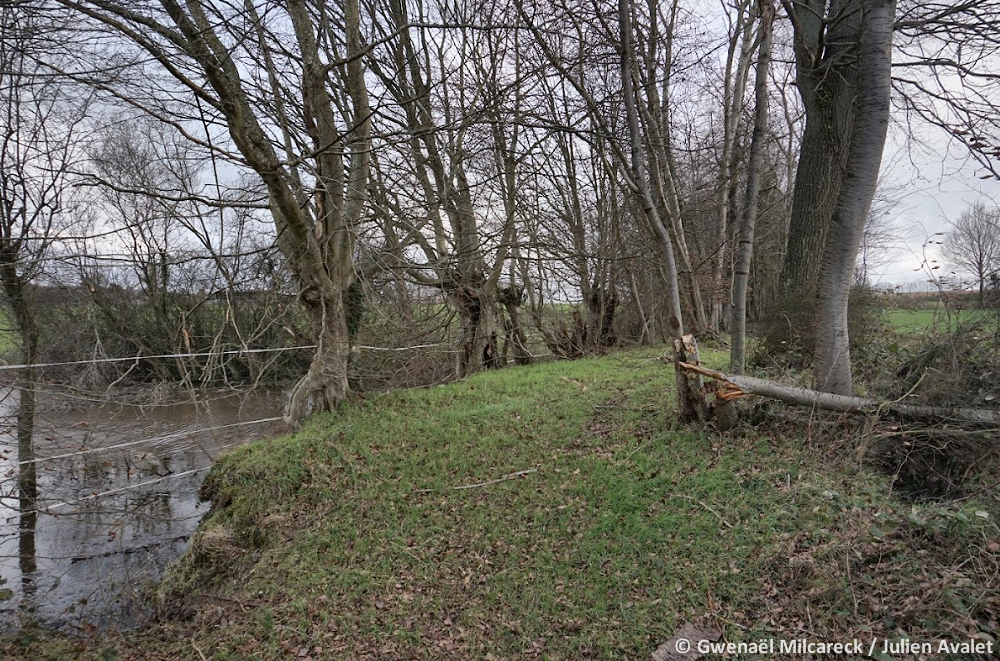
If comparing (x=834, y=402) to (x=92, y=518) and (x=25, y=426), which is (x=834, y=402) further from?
(x=92, y=518)

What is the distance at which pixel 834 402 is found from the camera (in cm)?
449

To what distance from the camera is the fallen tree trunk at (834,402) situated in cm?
383

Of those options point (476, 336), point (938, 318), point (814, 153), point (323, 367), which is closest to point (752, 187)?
point (814, 153)

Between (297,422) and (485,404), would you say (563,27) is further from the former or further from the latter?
(297,422)

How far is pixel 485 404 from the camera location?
7.52 meters

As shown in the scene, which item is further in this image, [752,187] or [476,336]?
[476,336]

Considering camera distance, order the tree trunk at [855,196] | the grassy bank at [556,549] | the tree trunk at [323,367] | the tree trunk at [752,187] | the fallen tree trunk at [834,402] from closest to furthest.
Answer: the grassy bank at [556,549]
the fallen tree trunk at [834,402]
the tree trunk at [855,196]
the tree trunk at [752,187]
the tree trunk at [323,367]

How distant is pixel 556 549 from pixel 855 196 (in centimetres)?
403

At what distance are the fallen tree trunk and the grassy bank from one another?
329 millimetres

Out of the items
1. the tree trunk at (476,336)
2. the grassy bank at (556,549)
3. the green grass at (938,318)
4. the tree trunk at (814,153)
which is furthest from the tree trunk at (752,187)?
the tree trunk at (476,336)

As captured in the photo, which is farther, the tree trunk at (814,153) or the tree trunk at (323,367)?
the tree trunk at (323,367)

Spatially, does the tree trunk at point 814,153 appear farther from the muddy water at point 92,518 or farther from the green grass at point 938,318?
the muddy water at point 92,518

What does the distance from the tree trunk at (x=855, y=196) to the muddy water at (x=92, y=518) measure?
240 inches

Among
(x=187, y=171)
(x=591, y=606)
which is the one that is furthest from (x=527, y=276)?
(x=591, y=606)
